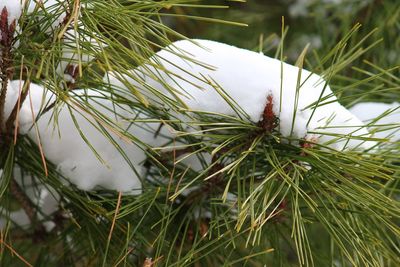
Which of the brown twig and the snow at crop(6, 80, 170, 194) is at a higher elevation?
the brown twig

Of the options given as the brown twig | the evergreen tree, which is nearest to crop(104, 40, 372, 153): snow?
the evergreen tree

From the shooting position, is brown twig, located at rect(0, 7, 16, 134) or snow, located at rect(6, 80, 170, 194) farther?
snow, located at rect(6, 80, 170, 194)

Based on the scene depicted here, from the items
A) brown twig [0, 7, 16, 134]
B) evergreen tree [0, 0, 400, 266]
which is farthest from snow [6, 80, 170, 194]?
brown twig [0, 7, 16, 134]

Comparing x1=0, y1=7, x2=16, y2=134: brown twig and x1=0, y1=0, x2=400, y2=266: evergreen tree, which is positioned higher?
x1=0, y1=7, x2=16, y2=134: brown twig

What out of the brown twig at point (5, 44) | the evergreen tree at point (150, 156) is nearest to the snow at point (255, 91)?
the evergreen tree at point (150, 156)

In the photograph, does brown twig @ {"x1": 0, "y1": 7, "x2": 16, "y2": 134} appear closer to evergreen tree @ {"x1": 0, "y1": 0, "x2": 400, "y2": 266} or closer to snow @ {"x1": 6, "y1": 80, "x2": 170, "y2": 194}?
evergreen tree @ {"x1": 0, "y1": 0, "x2": 400, "y2": 266}

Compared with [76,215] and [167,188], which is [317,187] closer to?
[167,188]

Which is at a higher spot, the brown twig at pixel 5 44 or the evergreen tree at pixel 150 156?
the brown twig at pixel 5 44

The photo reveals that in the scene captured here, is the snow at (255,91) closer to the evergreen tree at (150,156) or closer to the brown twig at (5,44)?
the evergreen tree at (150,156)

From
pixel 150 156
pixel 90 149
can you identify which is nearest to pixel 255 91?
pixel 150 156

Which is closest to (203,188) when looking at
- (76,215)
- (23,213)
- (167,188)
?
(167,188)
